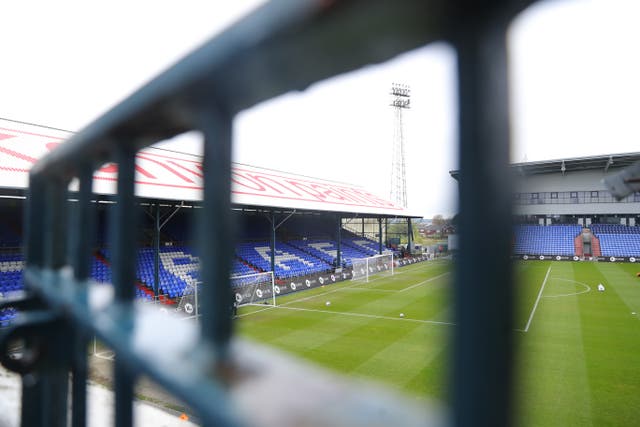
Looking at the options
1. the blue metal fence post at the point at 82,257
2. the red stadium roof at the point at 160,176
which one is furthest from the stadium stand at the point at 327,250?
the blue metal fence post at the point at 82,257

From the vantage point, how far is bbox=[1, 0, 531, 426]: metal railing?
348 millimetres

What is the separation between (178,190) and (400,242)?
98.8ft

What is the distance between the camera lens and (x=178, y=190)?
13125 millimetres

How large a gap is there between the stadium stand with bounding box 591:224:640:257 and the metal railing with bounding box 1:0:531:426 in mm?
41100

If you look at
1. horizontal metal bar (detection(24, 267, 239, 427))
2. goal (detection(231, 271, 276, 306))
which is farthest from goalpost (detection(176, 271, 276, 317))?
horizontal metal bar (detection(24, 267, 239, 427))

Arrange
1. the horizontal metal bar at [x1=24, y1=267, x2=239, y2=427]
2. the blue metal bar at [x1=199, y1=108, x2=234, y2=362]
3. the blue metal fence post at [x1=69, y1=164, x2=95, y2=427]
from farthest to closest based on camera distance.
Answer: the blue metal fence post at [x1=69, y1=164, x2=95, y2=427] < the blue metal bar at [x1=199, y1=108, x2=234, y2=362] < the horizontal metal bar at [x1=24, y1=267, x2=239, y2=427]

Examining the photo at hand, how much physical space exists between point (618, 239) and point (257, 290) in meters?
34.4

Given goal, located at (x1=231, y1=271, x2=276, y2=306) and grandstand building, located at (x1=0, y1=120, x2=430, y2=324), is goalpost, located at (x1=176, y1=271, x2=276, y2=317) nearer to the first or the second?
goal, located at (x1=231, y1=271, x2=276, y2=306)

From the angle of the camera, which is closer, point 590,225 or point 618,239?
point 618,239

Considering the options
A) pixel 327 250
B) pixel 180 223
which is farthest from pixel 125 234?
pixel 327 250

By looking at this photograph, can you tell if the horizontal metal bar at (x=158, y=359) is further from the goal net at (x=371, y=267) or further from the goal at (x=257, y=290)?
the goal net at (x=371, y=267)

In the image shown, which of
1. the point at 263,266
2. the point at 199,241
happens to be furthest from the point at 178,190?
the point at 199,241

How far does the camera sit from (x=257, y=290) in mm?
15484

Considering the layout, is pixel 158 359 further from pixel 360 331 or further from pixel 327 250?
pixel 327 250
